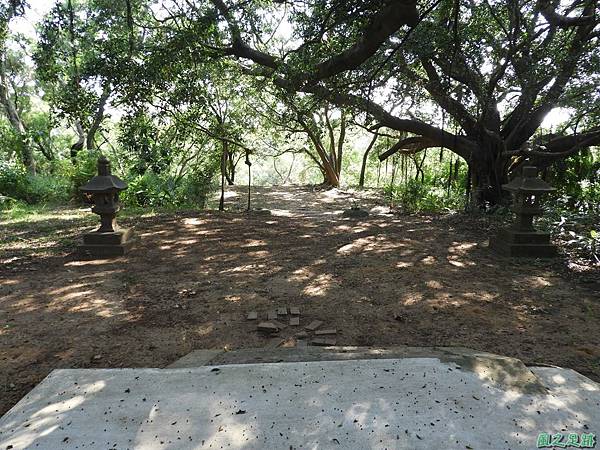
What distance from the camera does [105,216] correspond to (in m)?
5.81

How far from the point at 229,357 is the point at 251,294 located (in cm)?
153

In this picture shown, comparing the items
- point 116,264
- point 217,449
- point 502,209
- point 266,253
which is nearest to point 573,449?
point 217,449

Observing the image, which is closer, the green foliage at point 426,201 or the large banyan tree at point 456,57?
the large banyan tree at point 456,57

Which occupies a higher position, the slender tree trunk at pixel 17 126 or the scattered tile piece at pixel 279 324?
the slender tree trunk at pixel 17 126

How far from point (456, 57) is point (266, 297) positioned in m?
5.37

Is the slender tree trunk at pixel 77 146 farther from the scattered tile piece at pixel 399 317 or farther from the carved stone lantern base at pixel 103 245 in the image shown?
the scattered tile piece at pixel 399 317

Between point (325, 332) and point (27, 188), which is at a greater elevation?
point (27, 188)

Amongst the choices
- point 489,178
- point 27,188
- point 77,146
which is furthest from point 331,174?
point 27,188

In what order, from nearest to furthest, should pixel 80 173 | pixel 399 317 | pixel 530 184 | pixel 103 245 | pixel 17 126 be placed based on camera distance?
pixel 399 317 < pixel 530 184 < pixel 103 245 < pixel 80 173 < pixel 17 126

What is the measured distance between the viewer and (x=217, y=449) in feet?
5.51

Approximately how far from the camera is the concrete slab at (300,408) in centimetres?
174

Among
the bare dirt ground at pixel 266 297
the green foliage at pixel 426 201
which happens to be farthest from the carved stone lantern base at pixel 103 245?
the green foliage at pixel 426 201

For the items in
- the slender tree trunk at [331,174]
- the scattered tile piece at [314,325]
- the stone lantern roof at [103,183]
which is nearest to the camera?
the scattered tile piece at [314,325]

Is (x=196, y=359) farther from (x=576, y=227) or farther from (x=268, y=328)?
(x=576, y=227)
